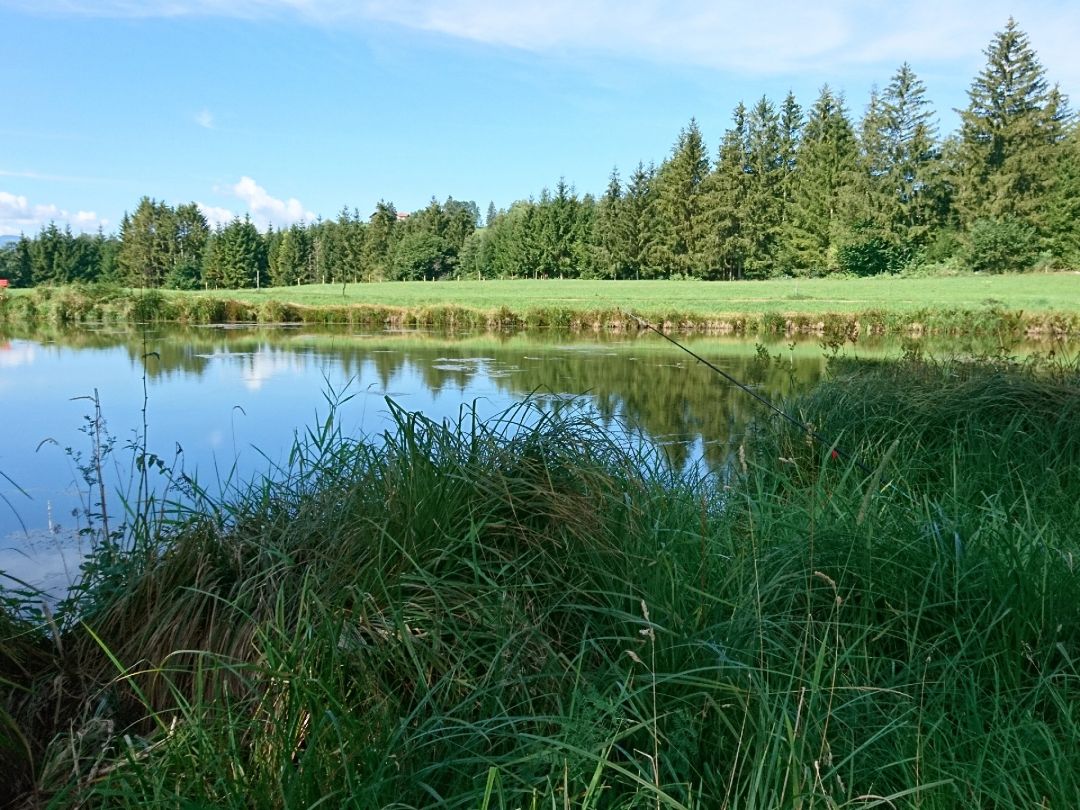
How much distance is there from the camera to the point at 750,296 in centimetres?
3269

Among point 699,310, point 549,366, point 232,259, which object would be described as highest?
point 232,259

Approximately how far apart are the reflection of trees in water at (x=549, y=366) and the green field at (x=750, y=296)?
689cm

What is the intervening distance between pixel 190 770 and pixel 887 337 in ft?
62.2

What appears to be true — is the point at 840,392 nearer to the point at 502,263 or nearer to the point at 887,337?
the point at 887,337

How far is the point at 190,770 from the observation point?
63.3 inches

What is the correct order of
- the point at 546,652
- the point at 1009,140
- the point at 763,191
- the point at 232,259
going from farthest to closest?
1. the point at 232,259
2. the point at 763,191
3. the point at 1009,140
4. the point at 546,652

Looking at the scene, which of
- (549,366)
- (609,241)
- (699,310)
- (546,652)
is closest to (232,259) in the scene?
(609,241)

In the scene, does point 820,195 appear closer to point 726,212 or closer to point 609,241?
point 726,212

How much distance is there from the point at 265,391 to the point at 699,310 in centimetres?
1566

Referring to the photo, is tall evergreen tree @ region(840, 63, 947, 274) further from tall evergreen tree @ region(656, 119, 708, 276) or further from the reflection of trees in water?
the reflection of trees in water

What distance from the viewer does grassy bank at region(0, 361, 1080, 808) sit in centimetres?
160

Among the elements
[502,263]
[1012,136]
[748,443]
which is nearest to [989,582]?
[748,443]

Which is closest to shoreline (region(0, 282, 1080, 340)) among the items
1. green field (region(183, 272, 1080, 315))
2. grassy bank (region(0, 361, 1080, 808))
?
green field (region(183, 272, 1080, 315))

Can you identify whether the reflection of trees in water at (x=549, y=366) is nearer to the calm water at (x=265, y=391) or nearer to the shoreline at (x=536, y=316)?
the calm water at (x=265, y=391)
